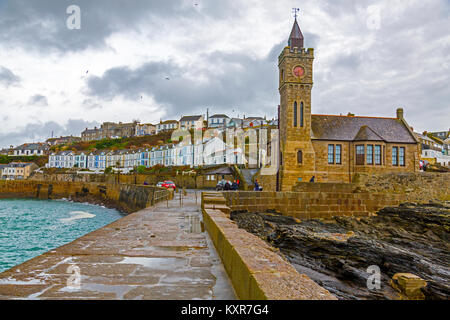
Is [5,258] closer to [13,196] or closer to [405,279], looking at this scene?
[405,279]

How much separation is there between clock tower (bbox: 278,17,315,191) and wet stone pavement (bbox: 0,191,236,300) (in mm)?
22508

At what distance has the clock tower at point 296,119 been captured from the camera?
28.4 meters

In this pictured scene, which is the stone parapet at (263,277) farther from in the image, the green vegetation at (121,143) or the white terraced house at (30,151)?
the white terraced house at (30,151)

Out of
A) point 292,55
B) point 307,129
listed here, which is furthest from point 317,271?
point 292,55

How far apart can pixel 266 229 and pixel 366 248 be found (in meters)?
4.65

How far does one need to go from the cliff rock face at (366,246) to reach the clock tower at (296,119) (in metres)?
10.2

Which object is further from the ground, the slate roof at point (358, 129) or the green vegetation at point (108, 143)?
the green vegetation at point (108, 143)

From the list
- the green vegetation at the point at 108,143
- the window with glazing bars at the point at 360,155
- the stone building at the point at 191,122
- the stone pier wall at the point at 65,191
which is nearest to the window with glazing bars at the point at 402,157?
the window with glazing bars at the point at 360,155

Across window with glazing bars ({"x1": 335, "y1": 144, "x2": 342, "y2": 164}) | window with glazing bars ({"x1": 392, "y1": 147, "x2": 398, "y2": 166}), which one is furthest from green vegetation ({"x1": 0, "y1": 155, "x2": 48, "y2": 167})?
window with glazing bars ({"x1": 392, "y1": 147, "x2": 398, "y2": 166})

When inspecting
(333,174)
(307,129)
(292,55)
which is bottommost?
(333,174)

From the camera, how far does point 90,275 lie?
4.07 metres
